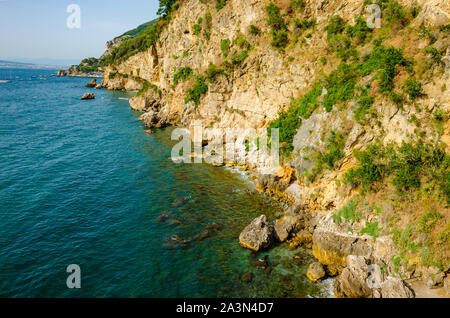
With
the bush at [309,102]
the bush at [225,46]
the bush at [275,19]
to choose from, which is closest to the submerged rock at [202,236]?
the bush at [309,102]

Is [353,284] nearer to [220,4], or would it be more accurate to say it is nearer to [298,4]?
[298,4]

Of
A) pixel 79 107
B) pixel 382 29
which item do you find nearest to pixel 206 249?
pixel 382 29

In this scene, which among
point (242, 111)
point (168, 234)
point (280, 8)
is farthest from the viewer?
point (242, 111)

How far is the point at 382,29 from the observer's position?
29.2 m

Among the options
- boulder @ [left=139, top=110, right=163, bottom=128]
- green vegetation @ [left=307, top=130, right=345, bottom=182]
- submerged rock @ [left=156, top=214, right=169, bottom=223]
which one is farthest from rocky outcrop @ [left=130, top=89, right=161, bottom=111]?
green vegetation @ [left=307, top=130, right=345, bottom=182]

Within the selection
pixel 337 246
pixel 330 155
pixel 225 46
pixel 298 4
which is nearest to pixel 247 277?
pixel 337 246

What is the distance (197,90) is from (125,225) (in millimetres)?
33076

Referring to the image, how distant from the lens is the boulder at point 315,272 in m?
19.5

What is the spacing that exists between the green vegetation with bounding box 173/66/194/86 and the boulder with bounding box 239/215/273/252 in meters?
42.9

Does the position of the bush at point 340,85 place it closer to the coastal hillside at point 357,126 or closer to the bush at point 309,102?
the coastal hillside at point 357,126

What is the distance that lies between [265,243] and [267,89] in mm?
25381

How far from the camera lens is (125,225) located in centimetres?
2523

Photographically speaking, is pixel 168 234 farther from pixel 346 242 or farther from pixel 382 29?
pixel 382 29

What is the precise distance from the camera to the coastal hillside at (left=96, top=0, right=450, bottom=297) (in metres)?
19.5
